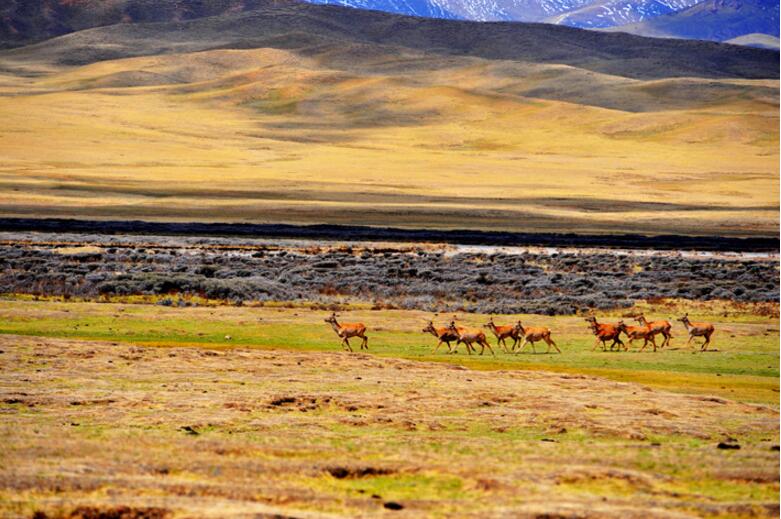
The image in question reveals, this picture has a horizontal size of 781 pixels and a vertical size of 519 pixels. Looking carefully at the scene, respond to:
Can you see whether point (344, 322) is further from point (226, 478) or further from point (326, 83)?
point (326, 83)

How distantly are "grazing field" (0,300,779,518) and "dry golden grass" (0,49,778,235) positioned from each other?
52.0 metres

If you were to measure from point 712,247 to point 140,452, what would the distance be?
54218 mm

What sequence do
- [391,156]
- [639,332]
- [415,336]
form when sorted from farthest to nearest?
1. [391,156]
2. [415,336]
3. [639,332]

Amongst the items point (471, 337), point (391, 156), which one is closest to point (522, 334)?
point (471, 337)

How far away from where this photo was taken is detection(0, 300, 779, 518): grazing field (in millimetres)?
12086

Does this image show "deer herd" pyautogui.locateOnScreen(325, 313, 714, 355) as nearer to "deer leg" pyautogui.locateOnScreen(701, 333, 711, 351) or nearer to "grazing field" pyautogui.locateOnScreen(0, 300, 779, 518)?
"deer leg" pyautogui.locateOnScreen(701, 333, 711, 351)

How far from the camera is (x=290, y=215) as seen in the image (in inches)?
3115

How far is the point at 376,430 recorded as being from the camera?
53.3ft

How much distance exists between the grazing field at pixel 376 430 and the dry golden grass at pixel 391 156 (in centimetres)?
5197

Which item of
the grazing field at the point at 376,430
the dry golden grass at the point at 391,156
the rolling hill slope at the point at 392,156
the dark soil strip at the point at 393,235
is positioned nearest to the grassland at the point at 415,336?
the grazing field at the point at 376,430

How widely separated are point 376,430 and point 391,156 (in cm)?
11532

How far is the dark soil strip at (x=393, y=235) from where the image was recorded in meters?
63.8

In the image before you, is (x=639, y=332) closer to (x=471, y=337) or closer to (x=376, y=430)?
(x=471, y=337)

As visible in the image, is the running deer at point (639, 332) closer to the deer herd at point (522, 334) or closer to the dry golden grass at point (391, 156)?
the deer herd at point (522, 334)
